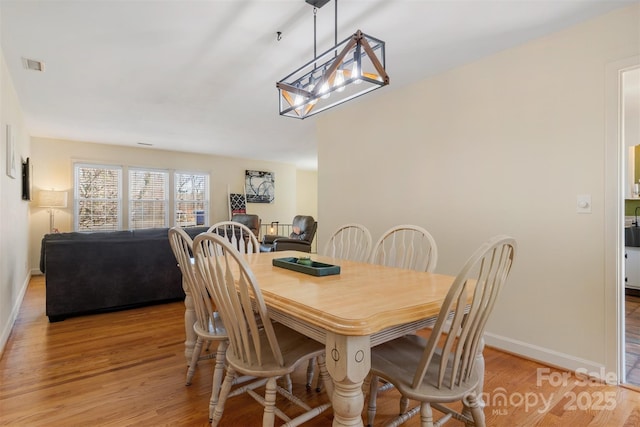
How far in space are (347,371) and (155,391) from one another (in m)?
1.49

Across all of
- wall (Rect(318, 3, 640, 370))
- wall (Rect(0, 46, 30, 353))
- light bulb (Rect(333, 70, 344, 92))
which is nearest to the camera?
light bulb (Rect(333, 70, 344, 92))

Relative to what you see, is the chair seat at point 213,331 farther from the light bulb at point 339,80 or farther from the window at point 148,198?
the window at point 148,198

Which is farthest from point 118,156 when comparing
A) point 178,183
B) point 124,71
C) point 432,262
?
point 432,262

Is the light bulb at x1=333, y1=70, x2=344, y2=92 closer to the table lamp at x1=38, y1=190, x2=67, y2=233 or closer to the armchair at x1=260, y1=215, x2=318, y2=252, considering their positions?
the armchair at x1=260, y1=215, x2=318, y2=252

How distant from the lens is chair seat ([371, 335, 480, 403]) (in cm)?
118

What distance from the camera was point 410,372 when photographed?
4.28 ft

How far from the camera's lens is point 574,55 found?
87.8 inches

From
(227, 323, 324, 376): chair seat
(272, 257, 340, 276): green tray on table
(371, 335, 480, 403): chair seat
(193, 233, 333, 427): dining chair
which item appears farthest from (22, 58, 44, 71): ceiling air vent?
(371, 335, 480, 403): chair seat

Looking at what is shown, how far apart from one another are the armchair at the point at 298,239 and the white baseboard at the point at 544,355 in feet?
11.0

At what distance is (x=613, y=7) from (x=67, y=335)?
4.55 m

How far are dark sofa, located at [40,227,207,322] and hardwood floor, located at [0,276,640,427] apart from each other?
1.66ft

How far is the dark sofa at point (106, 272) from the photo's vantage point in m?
3.18

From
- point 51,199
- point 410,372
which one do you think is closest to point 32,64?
point 51,199

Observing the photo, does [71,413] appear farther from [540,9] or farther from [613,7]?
[613,7]
